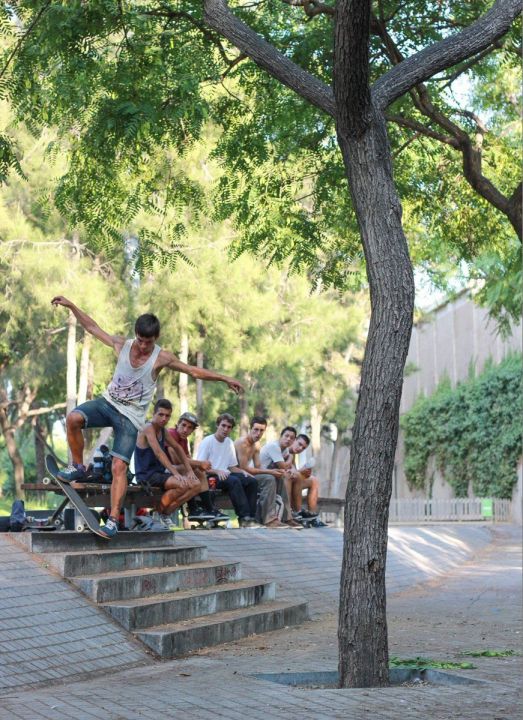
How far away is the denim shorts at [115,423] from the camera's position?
30.8 feet

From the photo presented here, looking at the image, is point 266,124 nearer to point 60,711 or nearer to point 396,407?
point 396,407

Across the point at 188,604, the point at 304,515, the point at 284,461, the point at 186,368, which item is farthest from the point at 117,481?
the point at 304,515

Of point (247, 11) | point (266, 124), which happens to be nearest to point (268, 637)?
point (266, 124)

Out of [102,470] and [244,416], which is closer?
[102,470]

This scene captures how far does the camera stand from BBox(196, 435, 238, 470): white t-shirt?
14.3 m

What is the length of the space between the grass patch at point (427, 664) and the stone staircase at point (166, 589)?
61.8 inches

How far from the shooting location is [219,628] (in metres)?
8.72

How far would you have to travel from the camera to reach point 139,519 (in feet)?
36.2

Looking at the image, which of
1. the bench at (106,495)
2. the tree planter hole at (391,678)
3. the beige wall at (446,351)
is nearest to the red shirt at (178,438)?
the bench at (106,495)

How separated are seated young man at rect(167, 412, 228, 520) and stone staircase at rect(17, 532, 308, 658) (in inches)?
82.8

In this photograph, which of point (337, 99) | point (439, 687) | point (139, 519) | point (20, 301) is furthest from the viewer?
point (20, 301)

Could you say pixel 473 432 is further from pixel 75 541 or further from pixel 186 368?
pixel 75 541

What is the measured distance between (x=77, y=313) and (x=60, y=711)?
14.6 feet

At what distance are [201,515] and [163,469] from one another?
5.44 ft
